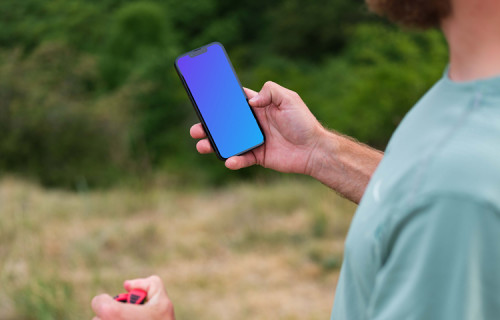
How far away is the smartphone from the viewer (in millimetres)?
1560

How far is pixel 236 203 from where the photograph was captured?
7.06 meters

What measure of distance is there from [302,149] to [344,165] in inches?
4.6

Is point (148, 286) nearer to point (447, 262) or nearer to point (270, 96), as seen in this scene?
point (270, 96)

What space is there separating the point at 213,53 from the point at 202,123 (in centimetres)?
20

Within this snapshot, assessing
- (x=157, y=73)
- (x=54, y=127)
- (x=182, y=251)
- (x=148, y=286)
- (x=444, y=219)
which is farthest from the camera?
(x=157, y=73)

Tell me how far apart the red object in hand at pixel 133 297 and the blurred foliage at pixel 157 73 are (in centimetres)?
722

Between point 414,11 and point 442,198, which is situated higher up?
point 414,11

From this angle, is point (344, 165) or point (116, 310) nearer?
point (116, 310)

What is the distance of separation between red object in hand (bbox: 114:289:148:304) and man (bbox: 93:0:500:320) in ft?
1.76

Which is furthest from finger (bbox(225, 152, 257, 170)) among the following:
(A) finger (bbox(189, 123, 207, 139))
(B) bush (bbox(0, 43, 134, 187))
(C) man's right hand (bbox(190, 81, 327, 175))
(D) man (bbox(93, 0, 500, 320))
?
(B) bush (bbox(0, 43, 134, 187))

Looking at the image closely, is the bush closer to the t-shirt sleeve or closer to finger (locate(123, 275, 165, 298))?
finger (locate(123, 275, 165, 298))

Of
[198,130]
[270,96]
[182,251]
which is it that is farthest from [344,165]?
[182,251]

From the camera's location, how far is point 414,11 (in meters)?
0.72

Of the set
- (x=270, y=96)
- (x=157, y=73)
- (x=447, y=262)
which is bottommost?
(x=157, y=73)
